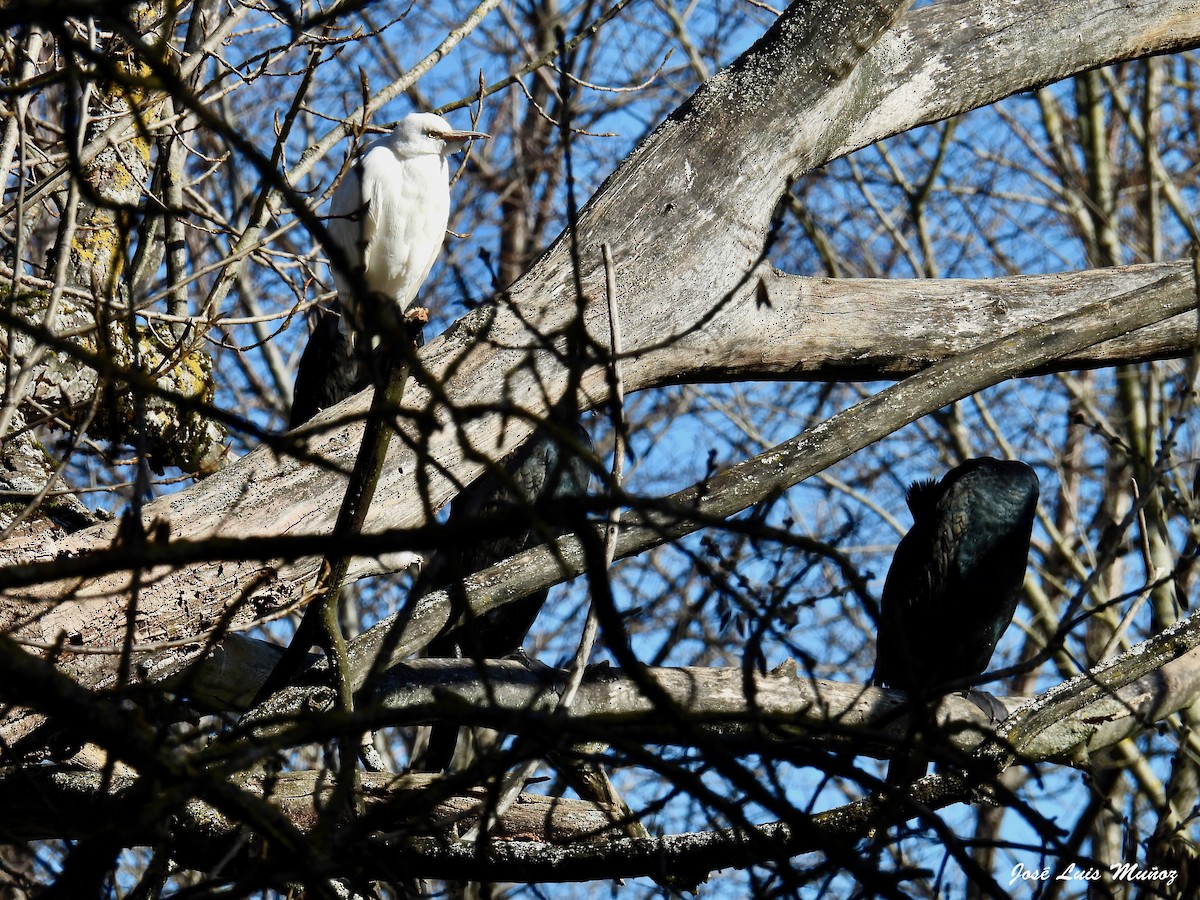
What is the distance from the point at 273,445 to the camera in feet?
4.23

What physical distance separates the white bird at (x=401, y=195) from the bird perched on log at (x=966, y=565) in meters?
2.52

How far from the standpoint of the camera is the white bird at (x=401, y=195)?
5.15 meters

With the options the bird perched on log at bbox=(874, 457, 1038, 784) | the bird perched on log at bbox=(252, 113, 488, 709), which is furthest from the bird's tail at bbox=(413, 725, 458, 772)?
the bird perched on log at bbox=(874, 457, 1038, 784)

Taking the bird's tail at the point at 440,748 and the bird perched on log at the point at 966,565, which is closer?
the bird's tail at the point at 440,748

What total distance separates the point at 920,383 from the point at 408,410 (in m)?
2.00

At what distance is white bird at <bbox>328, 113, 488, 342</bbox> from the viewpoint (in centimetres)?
515

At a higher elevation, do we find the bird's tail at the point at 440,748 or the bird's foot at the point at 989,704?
the bird's tail at the point at 440,748

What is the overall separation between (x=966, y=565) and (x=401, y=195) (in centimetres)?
294

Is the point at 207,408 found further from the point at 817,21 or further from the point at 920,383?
the point at 817,21

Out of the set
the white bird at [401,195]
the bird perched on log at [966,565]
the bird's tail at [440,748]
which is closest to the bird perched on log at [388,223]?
the white bird at [401,195]

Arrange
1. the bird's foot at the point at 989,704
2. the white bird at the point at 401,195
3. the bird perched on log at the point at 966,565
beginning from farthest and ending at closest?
the bird perched on log at the point at 966,565, the white bird at the point at 401,195, the bird's foot at the point at 989,704

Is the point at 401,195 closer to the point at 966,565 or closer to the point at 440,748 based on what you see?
the point at 440,748

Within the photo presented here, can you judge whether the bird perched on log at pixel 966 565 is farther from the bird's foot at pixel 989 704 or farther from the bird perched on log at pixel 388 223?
the bird perched on log at pixel 388 223

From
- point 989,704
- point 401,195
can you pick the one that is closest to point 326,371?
point 401,195
